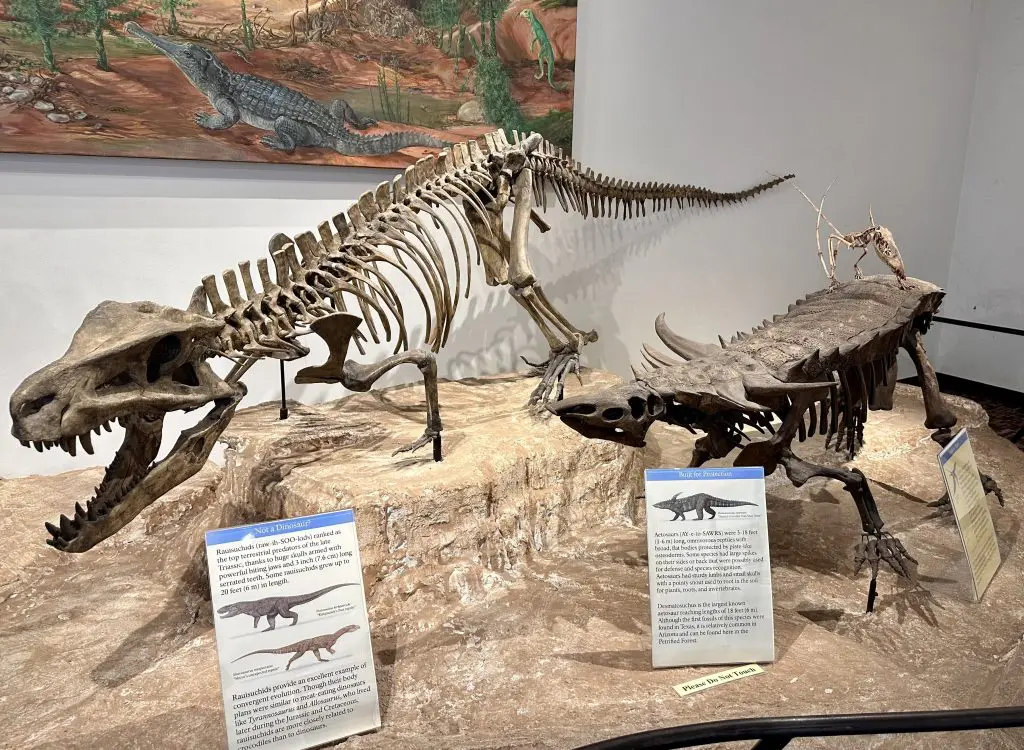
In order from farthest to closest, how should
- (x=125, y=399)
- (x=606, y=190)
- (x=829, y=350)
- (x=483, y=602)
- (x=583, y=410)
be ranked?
(x=606, y=190)
(x=483, y=602)
(x=829, y=350)
(x=583, y=410)
(x=125, y=399)

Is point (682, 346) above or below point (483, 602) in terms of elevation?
above

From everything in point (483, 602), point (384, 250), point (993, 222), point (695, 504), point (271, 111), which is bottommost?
point (483, 602)

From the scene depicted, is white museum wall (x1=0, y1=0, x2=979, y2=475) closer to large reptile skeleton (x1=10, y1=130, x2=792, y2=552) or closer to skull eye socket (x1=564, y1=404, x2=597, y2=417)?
large reptile skeleton (x1=10, y1=130, x2=792, y2=552)

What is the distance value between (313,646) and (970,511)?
7.79 ft

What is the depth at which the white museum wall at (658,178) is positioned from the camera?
313 cm

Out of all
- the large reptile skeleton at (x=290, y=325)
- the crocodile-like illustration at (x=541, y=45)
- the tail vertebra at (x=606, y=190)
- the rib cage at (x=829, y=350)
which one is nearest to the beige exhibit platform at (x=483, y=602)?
the large reptile skeleton at (x=290, y=325)

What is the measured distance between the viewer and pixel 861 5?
5.15m

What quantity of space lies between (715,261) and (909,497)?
2177mm

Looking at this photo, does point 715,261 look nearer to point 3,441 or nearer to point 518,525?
point 518,525

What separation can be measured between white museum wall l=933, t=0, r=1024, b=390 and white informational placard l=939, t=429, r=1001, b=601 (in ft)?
9.58

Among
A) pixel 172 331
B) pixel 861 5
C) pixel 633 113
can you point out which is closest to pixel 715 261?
pixel 633 113

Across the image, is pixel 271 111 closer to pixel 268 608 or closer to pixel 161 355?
pixel 161 355

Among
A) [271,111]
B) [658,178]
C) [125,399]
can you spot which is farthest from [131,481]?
[658,178]

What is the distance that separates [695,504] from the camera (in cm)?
214
